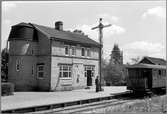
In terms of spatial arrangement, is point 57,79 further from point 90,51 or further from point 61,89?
point 90,51

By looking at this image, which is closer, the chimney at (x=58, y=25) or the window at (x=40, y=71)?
the window at (x=40, y=71)

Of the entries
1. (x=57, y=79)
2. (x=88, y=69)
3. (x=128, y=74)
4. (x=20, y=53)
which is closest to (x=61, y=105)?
(x=128, y=74)

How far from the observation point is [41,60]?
87.9 ft

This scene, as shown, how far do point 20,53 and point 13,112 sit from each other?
14873mm

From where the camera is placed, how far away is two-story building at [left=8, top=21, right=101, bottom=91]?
1019 inches

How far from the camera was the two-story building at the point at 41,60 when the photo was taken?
25.9 m

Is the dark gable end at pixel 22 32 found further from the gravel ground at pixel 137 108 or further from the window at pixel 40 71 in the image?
the gravel ground at pixel 137 108

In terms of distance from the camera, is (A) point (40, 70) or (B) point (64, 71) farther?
(B) point (64, 71)

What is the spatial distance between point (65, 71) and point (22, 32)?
6553 millimetres

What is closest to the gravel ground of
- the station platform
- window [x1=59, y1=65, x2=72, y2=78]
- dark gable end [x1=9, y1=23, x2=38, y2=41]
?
the station platform

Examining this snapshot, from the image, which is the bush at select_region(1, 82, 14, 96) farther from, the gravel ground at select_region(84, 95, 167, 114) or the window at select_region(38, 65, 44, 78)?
the gravel ground at select_region(84, 95, 167, 114)

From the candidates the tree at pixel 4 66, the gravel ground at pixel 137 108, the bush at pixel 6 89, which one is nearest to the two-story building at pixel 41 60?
the bush at pixel 6 89

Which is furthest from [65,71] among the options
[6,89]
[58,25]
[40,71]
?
[6,89]

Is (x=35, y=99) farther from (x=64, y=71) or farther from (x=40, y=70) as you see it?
(x=64, y=71)
